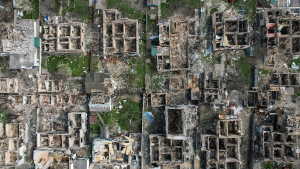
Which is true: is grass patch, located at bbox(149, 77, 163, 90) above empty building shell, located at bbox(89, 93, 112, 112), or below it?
above

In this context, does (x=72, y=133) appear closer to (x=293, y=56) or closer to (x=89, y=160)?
(x=89, y=160)

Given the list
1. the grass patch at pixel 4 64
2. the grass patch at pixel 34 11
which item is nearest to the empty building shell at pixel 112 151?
the grass patch at pixel 4 64

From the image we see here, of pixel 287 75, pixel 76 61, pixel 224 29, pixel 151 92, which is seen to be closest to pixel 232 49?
pixel 224 29

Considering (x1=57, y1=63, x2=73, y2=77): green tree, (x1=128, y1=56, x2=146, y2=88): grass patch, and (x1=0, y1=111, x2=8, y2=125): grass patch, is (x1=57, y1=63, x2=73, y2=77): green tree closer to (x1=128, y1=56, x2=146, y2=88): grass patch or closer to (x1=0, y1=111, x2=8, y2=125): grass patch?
(x1=128, y1=56, x2=146, y2=88): grass patch

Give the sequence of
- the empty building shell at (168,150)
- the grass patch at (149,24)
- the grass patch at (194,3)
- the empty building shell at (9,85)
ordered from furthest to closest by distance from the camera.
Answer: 1. the grass patch at (149,24)
2. the grass patch at (194,3)
3. the empty building shell at (9,85)
4. the empty building shell at (168,150)

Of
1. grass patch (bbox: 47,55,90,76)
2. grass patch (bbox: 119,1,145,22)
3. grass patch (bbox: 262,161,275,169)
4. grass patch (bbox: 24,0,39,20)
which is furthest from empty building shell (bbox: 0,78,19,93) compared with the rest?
grass patch (bbox: 262,161,275,169)

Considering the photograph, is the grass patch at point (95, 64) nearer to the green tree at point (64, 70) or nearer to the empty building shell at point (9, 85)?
the green tree at point (64, 70)
